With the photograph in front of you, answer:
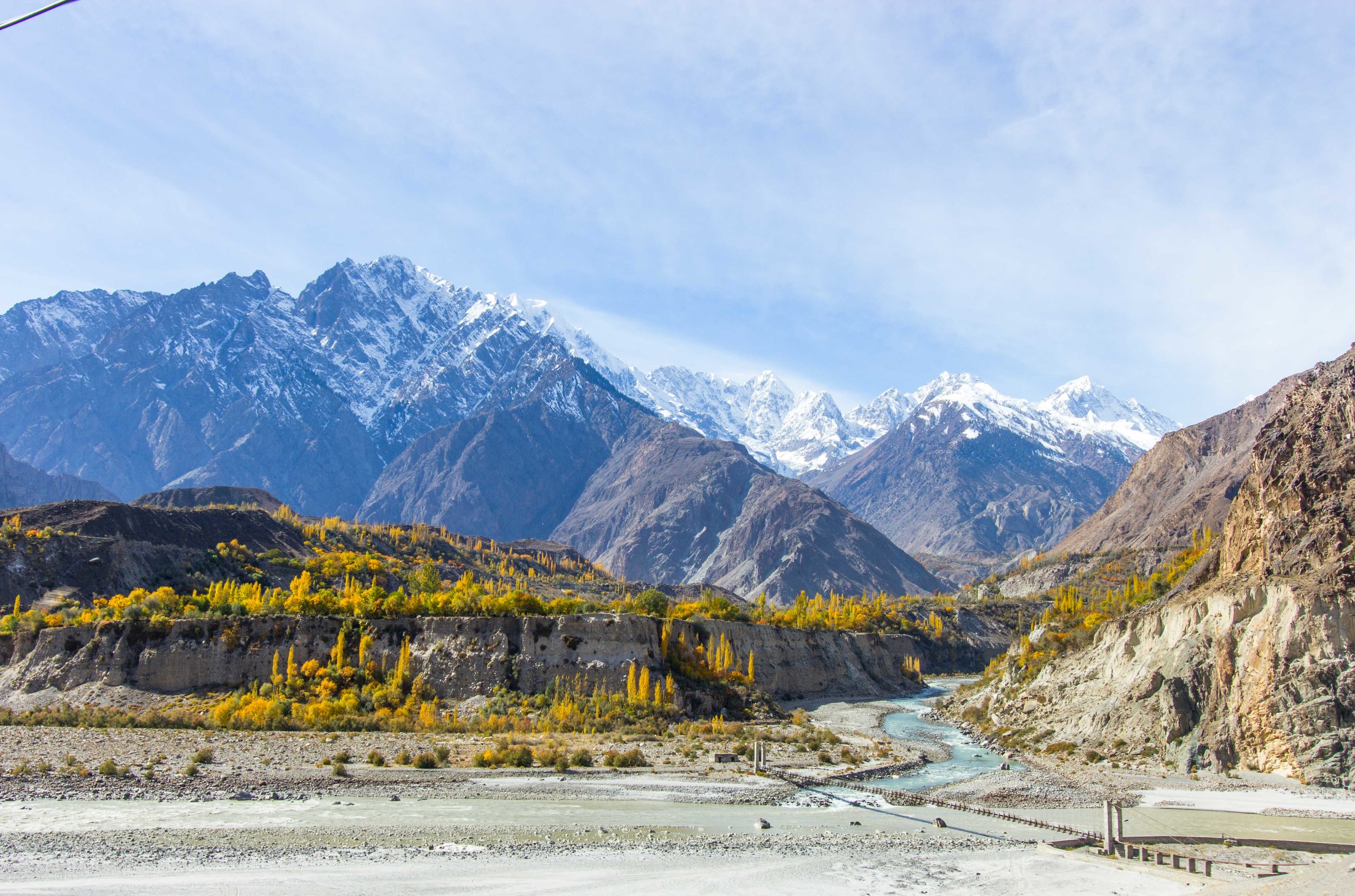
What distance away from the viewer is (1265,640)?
4481 centimetres

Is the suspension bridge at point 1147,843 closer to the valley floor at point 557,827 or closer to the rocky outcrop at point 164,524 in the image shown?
the valley floor at point 557,827

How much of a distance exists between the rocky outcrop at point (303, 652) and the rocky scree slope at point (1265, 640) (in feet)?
102

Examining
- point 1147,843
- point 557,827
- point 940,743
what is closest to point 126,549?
point 940,743

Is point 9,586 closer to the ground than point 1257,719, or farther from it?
farther from it

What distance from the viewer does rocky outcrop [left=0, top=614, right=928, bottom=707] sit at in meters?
67.7

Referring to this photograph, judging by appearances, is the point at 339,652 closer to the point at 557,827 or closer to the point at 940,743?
the point at 557,827

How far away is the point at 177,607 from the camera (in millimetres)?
84125

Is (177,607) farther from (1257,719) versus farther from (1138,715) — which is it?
(1257,719)

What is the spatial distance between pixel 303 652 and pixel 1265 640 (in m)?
60.6

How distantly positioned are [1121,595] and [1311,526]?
265 feet

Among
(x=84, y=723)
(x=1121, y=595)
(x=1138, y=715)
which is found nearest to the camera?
(x=1138, y=715)

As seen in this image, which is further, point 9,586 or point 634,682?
point 9,586

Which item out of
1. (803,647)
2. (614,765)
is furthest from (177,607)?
(803,647)

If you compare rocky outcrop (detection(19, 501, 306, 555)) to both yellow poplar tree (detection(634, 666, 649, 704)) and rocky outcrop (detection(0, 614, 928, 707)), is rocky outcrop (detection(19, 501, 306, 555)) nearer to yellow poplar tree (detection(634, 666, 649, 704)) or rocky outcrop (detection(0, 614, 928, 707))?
rocky outcrop (detection(0, 614, 928, 707))
